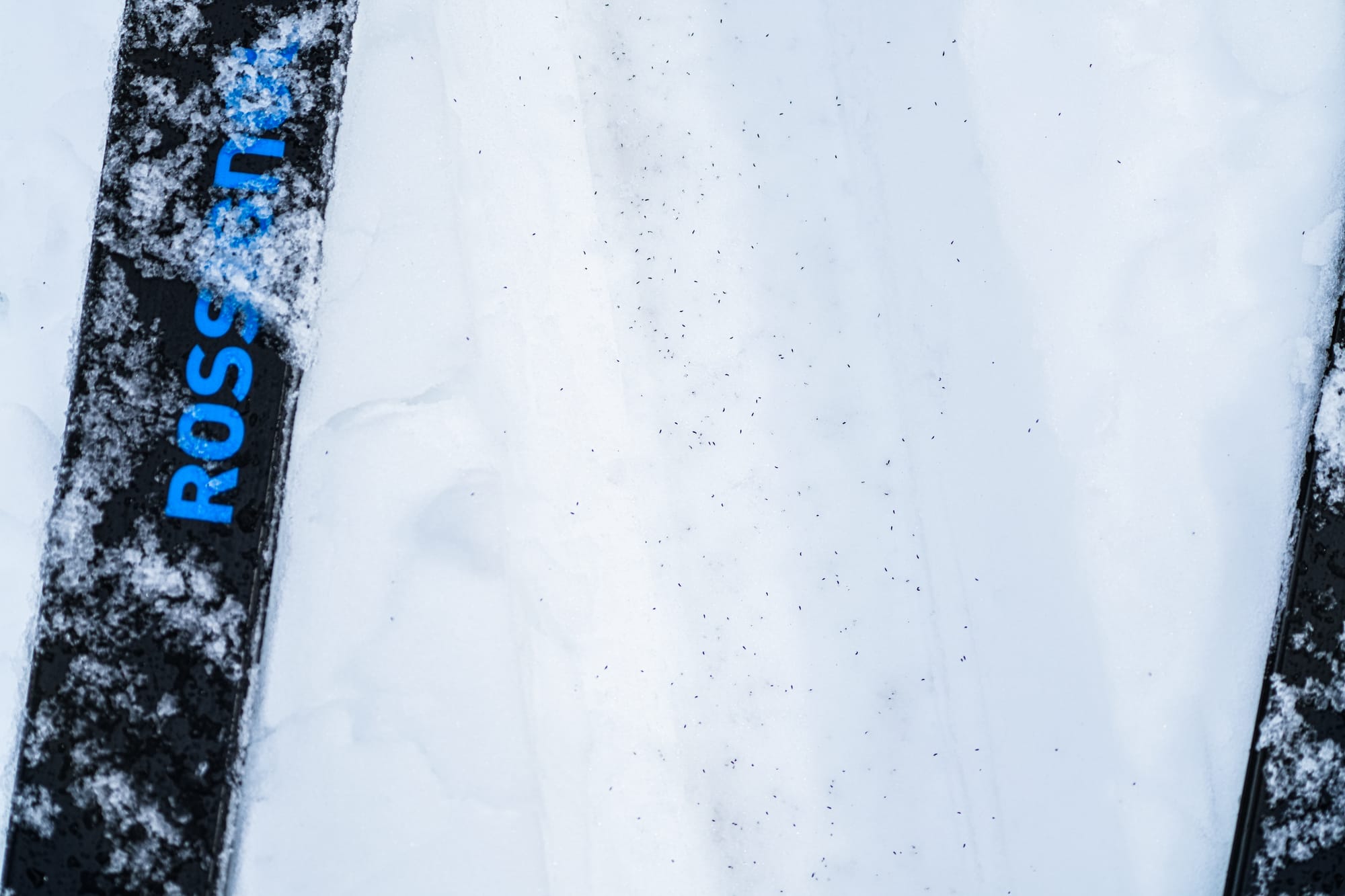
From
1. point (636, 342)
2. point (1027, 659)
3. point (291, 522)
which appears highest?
point (636, 342)

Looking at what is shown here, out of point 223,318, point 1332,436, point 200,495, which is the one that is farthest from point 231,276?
point 1332,436

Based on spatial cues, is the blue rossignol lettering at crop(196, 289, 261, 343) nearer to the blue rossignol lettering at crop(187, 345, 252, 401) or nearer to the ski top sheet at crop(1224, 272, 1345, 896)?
the blue rossignol lettering at crop(187, 345, 252, 401)

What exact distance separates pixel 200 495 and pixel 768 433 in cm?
75

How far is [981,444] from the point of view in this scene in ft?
4.25

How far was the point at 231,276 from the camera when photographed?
1255 mm

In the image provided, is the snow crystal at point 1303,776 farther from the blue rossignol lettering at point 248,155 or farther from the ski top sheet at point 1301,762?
the blue rossignol lettering at point 248,155

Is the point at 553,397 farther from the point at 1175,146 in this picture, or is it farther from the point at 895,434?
the point at 1175,146

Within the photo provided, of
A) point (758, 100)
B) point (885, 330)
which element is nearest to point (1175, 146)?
point (885, 330)

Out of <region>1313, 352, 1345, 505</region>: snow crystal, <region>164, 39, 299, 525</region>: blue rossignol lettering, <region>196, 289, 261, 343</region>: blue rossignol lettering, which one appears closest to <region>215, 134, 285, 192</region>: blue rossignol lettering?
<region>164, 39, 299, 525</region>: blue rossignol lettering

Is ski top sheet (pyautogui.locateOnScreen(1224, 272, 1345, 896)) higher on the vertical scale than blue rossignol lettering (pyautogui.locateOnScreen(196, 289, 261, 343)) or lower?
lower

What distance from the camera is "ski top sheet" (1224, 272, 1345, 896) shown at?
4.05 ft

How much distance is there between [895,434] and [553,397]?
0.47 meters

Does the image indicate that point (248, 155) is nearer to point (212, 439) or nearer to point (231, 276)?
point (231, 276)

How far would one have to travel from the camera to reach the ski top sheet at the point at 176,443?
3.96 feet
